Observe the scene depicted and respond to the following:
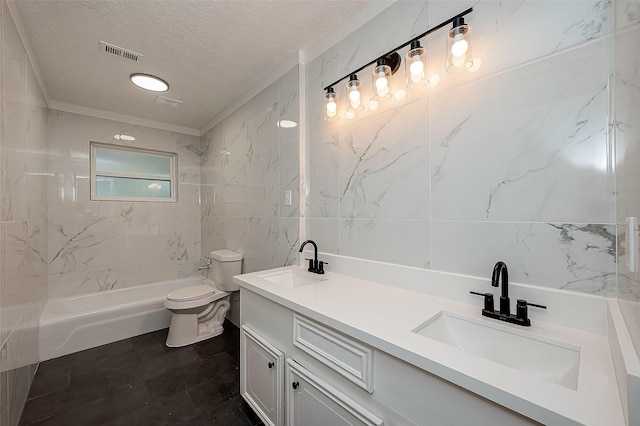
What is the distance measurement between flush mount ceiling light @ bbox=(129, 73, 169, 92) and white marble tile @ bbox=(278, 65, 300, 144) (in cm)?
110

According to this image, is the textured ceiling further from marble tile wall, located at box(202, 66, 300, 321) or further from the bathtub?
the bathtub

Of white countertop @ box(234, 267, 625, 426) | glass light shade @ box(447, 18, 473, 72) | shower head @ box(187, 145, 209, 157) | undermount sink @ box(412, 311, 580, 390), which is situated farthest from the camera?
shower head @ box(187, 145, 209, 157)

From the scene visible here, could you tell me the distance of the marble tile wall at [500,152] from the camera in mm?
850

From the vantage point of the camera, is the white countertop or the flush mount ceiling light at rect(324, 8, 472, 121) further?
the flush mount ceiling light at rect(324, 8, 472, 121)

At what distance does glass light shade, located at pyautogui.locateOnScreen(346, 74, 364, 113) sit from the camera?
1490mm

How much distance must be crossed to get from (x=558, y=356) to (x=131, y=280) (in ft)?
12.5

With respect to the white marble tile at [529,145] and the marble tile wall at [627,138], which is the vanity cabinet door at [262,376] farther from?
the marble tile wall at [627,138]

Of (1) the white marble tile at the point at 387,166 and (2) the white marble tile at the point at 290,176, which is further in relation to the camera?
(2) the white marble tile at the point at 290,176

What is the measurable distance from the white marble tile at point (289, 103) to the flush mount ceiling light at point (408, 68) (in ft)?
1.03

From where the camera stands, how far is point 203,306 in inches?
100

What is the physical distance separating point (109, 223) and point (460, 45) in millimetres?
3688

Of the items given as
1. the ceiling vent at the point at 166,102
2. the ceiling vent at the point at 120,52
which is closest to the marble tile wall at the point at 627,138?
the ceiling vent at the point at 120,52

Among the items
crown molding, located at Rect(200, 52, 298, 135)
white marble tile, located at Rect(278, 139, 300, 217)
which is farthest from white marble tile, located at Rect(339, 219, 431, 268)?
crown molding, located at Rect(200, 52, 298, 135)

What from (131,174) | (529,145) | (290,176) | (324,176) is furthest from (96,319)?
(529,145)
